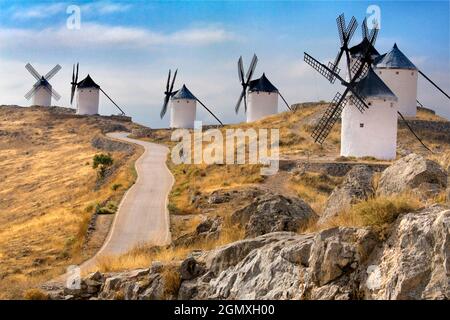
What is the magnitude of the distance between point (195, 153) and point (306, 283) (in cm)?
3526

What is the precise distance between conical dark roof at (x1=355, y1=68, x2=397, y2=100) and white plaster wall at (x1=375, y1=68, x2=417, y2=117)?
9.05 metres

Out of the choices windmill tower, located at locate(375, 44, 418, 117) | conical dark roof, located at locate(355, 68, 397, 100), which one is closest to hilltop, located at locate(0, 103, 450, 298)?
windmill tower, located at locate(375, 44, 418, 117)

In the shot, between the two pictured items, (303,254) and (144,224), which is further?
(144,224)

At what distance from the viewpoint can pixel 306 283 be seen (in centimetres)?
Answer: 920

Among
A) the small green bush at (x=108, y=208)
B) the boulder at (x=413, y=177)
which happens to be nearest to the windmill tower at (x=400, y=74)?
the small green bush at (x=108, y=208)

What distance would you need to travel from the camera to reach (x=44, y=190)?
1801 inches

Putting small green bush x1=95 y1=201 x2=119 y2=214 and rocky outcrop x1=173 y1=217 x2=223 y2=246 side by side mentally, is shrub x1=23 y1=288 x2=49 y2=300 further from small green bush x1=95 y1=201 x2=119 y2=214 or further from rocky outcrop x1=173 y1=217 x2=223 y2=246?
small green bush x1=95 y1=201 x2=119 y2=214

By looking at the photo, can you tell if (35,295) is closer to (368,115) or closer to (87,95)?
(368,115)

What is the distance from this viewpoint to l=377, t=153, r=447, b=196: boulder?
1139 centimetres

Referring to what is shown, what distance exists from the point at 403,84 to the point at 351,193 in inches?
1424

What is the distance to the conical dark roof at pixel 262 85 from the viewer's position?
62719 mm

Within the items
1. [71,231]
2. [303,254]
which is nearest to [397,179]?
[303,254]

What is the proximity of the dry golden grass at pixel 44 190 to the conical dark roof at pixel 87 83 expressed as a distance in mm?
4763

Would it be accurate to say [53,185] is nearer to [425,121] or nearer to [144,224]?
[144,224]
